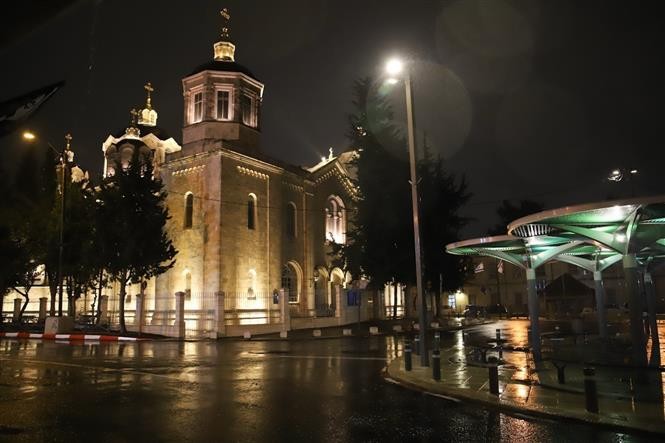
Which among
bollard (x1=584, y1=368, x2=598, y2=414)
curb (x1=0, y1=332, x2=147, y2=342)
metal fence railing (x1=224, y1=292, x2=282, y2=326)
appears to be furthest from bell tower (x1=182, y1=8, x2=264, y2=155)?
bollard (x1=584, y1=368, x2=598, y2=414)

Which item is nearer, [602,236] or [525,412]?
[525,412]

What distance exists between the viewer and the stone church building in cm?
3125

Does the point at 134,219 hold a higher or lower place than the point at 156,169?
lower

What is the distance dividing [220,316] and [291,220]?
11.9m

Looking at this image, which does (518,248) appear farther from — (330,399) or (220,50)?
(220,50)

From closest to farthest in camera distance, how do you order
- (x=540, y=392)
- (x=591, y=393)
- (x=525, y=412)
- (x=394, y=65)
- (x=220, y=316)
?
(x=591, y=393), (x=525, y=412), (x=540, y=392), (x=394, y=65), (x=220, y=316)

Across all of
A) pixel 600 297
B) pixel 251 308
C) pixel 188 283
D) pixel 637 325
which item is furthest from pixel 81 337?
pixel 637 325

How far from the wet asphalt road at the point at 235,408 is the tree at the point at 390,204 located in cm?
1562

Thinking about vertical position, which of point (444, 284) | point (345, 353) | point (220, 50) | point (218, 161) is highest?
point (220, 50)

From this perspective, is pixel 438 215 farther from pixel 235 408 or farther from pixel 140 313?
pixel 235 408

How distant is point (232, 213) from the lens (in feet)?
105

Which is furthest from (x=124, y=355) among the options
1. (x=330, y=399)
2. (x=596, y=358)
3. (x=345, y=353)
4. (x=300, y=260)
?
(x=300, y=260)

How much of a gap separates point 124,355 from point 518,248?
45.2ft

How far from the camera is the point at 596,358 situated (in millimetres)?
14594
